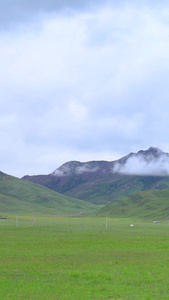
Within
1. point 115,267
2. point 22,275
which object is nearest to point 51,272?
point 22,275

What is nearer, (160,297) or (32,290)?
(160,297)

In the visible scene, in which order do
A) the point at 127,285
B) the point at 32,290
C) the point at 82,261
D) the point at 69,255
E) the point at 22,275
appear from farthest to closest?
the point at 69,255
the point at 82,261
the point at 22,275
the point at 127,285
the point at 32,290

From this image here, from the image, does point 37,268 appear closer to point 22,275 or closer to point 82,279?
point 22,275

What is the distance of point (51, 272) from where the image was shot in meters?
25.9

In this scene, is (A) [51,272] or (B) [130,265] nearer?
(A) [51,272]

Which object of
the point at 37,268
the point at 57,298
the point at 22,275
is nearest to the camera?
the point at 57,298

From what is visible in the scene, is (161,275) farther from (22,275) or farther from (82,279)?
(22,275)

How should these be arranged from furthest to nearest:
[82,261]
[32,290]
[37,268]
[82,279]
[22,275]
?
[82,261]
[37,268]
[22,275]
[82,279]
[32,290]

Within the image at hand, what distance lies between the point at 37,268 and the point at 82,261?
5.55m

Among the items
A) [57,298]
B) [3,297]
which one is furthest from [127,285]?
[3,297]

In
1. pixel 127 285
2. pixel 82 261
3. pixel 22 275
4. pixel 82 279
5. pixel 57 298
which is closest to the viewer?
pixel 57 298

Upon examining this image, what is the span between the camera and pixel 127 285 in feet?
71.2

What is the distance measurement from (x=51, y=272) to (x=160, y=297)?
9701mm

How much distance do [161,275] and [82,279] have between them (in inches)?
220
